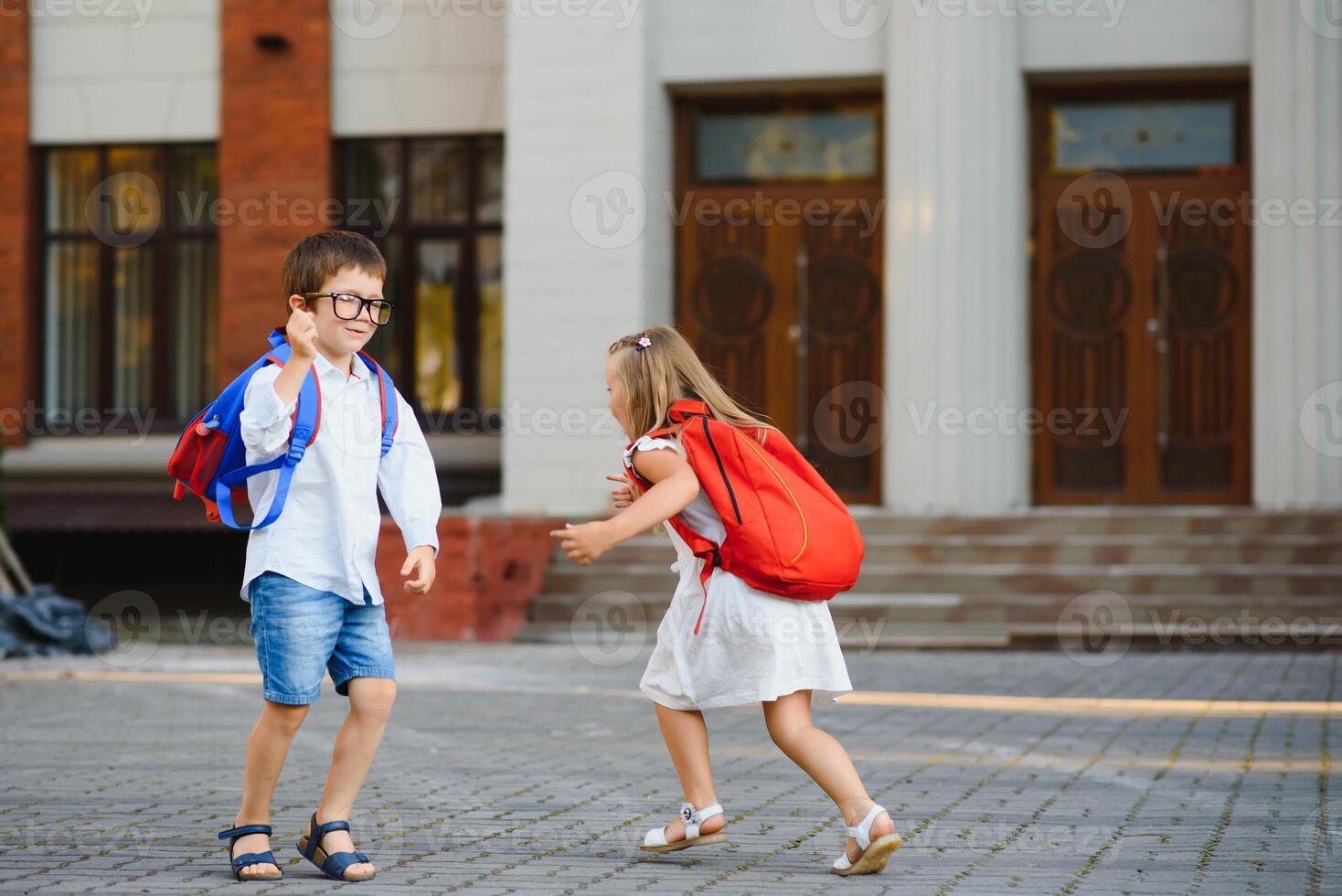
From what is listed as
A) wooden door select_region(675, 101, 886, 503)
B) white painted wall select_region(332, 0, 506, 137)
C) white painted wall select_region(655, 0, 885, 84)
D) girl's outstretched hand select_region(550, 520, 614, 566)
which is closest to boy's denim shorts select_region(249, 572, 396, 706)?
girl's outstretched hand select_region(550, 520, 614, 566)

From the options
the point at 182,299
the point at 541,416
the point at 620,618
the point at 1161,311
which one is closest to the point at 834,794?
the point at 620,618

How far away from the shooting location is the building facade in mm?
14312

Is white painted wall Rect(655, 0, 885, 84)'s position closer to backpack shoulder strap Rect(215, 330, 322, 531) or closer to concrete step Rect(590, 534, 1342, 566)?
concrete step Rect(590, 534, 1342, 566)

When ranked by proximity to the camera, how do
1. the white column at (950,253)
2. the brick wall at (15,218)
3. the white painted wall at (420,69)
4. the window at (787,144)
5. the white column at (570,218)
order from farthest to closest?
1. the brick wall at (15,218)
2. the white painted wall at (420,69)
3. the window at (787,144)
4. the white column at (570,218)
5. the white column at (950,253)

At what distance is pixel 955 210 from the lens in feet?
46.9

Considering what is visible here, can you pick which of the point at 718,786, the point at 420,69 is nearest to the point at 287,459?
the point at 718,786

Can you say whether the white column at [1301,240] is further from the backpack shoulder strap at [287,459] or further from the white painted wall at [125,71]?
the backpack shoulder strap at [287,459]

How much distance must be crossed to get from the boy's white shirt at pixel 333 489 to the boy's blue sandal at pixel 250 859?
2.06 feet

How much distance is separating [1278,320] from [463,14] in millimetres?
7714

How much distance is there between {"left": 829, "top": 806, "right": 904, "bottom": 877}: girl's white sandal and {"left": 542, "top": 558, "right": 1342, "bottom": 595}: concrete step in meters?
8.49

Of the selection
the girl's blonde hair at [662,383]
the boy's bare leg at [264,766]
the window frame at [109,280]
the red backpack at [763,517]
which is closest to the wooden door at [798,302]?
the window frame at [109,280]

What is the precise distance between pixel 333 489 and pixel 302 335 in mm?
445

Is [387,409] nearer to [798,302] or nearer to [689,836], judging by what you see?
[689,836]

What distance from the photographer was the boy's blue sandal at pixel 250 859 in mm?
4645
